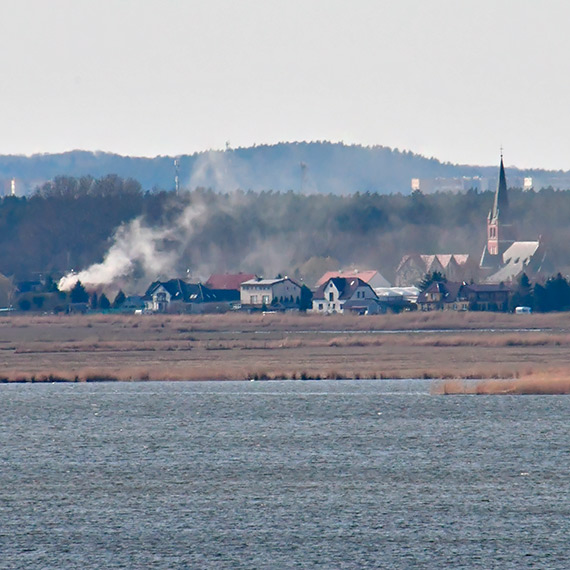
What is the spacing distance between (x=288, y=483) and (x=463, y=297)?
395 ft

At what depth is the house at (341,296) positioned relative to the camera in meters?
163

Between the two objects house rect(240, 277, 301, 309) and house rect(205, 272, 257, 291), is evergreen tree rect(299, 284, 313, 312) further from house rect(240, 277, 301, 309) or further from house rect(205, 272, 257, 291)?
house rect(205, 272, 257, 291)

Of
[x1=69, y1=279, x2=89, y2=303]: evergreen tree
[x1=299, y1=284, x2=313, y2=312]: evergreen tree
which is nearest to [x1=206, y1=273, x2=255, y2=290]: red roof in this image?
[x1=299, y1=284, x2=313, y2=312]: evergreen tree

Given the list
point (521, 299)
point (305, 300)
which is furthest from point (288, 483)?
point (305, 300)

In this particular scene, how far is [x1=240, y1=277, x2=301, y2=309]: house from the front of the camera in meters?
172

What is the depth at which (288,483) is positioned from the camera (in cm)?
4206

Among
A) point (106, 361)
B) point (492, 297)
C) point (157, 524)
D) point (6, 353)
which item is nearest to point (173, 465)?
point (157, 524)

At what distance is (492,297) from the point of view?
16088 cm

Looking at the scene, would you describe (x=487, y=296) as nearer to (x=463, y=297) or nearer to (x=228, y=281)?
(x=463, y=297)

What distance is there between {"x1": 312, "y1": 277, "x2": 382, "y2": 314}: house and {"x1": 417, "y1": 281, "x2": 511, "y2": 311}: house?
643 cm

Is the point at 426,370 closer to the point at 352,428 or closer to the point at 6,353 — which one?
the point at 352,428

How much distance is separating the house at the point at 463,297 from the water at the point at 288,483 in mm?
85716

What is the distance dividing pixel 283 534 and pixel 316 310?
428 ft

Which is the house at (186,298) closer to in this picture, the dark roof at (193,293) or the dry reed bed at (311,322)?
the dark roof at (193,293)
